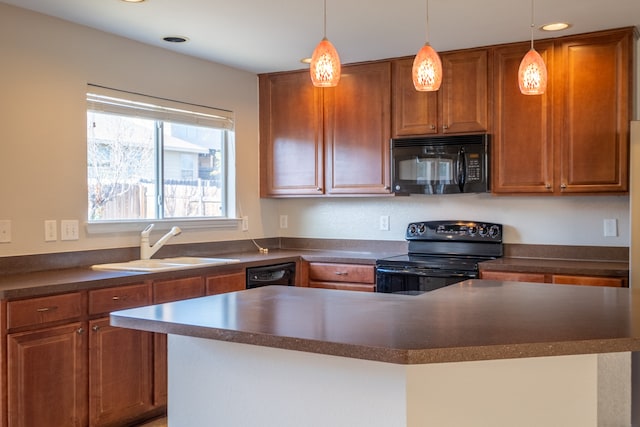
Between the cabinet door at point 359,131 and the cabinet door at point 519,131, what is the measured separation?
2.53 feet

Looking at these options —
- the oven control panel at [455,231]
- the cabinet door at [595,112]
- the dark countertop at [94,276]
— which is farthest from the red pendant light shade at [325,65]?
the oven control panel at [455,231]

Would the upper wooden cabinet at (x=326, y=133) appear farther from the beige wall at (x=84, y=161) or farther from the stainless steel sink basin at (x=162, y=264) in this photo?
the stainless steel sink basin at (x=162, y=264)

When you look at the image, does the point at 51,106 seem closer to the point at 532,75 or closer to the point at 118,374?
the point at 118,374

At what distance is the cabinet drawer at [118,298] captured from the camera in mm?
3041

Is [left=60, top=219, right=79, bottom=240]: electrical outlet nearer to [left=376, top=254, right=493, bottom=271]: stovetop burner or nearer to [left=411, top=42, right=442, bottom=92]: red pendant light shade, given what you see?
[left=376, top=254, right=493, bottom=271]: stovetop burner

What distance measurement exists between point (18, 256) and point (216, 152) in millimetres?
1741

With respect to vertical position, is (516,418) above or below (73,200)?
below

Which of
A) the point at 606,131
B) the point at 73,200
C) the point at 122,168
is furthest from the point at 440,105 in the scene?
the point at 73,200

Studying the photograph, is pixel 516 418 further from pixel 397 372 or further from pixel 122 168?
pixel 122 168

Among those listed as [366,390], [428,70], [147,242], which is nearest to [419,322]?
[366,390]

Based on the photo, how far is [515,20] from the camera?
3.46 metres

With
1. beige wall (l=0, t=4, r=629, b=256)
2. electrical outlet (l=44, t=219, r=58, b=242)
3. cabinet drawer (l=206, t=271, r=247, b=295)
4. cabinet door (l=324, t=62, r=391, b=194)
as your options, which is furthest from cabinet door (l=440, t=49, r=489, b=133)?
electrical outlet (l=44, t=219, r=58, b=242)

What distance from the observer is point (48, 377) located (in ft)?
9.31

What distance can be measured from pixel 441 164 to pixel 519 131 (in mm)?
546
